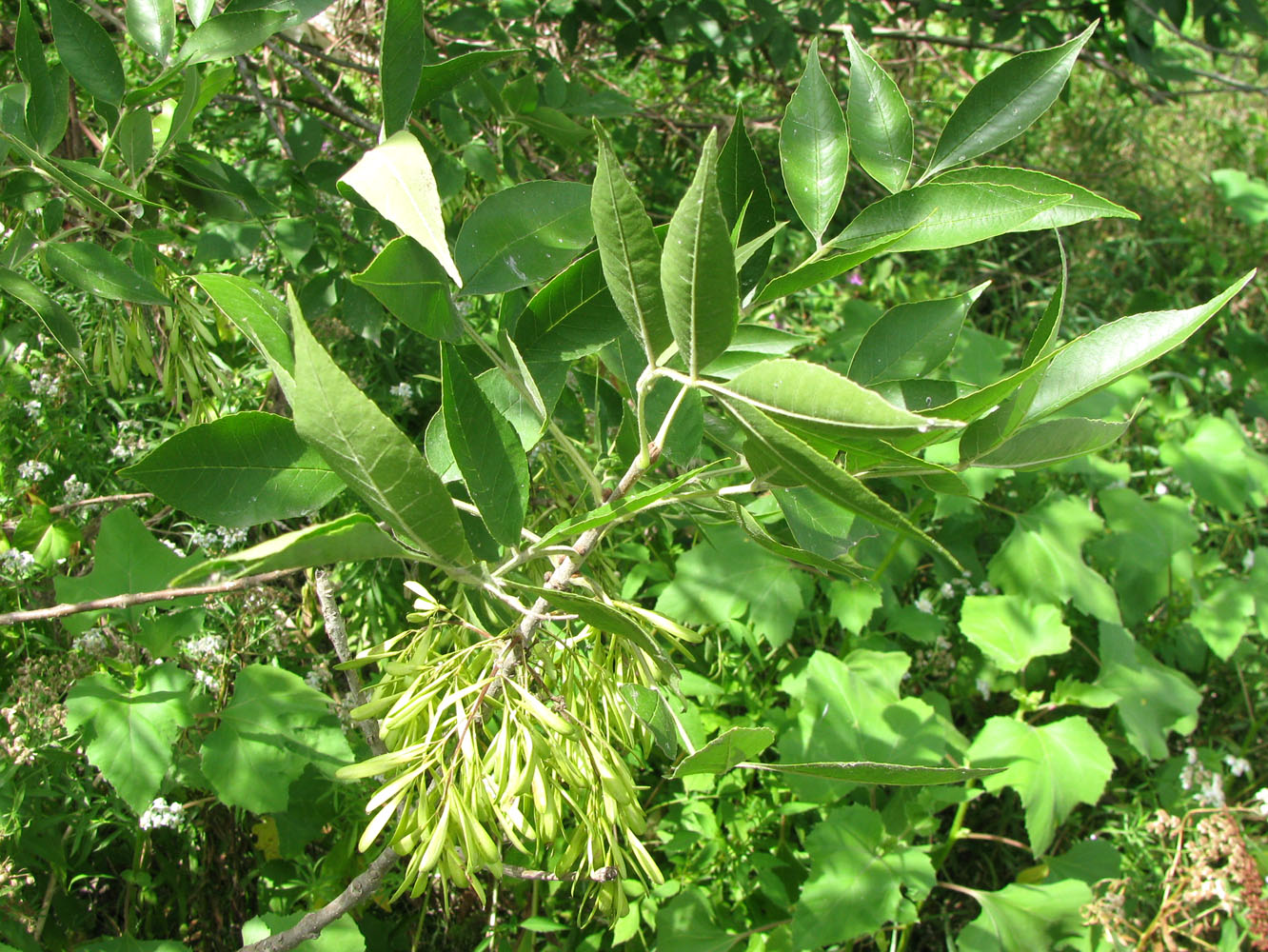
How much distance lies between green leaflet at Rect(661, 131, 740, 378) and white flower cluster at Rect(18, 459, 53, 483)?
61.6 inches

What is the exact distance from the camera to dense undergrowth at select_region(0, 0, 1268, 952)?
929 mm

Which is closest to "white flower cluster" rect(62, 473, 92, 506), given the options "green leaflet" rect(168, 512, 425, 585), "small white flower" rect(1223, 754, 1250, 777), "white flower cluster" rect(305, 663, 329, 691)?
"white flower cluster" rect(305, 663, 329, 691)

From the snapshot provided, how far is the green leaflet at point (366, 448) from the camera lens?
0.47 metres

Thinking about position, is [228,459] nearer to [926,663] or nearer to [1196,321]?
[1196,321]

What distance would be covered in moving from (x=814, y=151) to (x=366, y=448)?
1.57ft

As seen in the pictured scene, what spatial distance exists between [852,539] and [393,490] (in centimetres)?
37

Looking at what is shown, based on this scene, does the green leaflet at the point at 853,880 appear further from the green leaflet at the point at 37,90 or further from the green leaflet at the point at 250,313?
the green leaflet at the point at 37,90

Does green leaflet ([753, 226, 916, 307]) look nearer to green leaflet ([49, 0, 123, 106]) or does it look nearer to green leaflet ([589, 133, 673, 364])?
green leaflet ([589, 133, 673, 364])

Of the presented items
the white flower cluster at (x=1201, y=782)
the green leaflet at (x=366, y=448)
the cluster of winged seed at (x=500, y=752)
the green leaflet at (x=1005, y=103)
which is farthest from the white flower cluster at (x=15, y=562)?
the white flower cluster at (x=1201, y=782)

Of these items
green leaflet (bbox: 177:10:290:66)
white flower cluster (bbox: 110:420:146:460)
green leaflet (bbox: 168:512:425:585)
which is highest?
green leaflet (bbox: 177:10:290:66)

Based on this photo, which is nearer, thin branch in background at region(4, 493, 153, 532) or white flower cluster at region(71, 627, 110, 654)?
white flower cluster at region(71, 627, 110, 654)

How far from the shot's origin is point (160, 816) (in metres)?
1.32

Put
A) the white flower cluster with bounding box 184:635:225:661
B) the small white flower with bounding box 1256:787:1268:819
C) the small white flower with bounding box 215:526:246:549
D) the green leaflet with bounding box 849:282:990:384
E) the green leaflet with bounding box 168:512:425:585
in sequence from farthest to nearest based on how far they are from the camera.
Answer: the small white flower with bounding box 1256:787:1268:819 < the small white flower with bounding box 215:526:246:549 < the white flower cluster with bounding box 184:635:225:661 < the green leaflet with bounding box 849:282:990:384 < the green leaflet with bounding box 168:512:425:585

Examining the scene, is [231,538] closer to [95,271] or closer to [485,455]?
[95,271]
